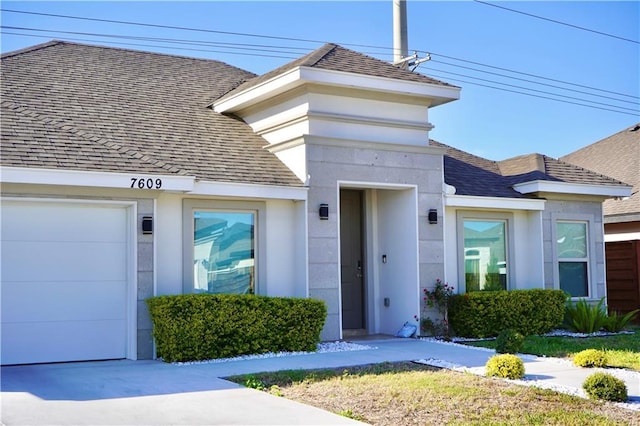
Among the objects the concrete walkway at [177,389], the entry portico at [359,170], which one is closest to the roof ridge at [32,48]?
the entry portico at [359,170]

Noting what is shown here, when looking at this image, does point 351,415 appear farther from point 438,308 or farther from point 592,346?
point 438,308

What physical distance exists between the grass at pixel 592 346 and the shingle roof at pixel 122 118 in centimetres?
493

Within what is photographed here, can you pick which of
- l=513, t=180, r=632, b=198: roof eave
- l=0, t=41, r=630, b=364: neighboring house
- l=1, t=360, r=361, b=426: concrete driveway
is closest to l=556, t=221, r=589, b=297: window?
l=0, t=41, r=630, b=364: neighboring house

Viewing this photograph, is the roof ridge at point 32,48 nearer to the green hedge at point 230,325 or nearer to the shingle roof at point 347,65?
the shingle roof at point 347,65

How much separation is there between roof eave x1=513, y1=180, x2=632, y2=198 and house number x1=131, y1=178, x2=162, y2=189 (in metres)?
8.46

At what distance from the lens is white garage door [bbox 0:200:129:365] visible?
11109mm

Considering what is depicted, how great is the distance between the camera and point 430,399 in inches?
329

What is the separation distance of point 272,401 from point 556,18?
1902 centimetres

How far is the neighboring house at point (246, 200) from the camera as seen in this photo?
37.5ft

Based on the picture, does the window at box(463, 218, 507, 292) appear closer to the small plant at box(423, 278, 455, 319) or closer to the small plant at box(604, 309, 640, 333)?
the small plant at box(423, 278, 455, 319)

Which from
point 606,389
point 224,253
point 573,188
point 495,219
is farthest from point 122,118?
point 573,188

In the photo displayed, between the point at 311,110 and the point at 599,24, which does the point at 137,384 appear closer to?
the point at 311,110

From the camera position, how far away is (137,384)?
364 inches

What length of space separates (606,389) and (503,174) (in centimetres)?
1044
